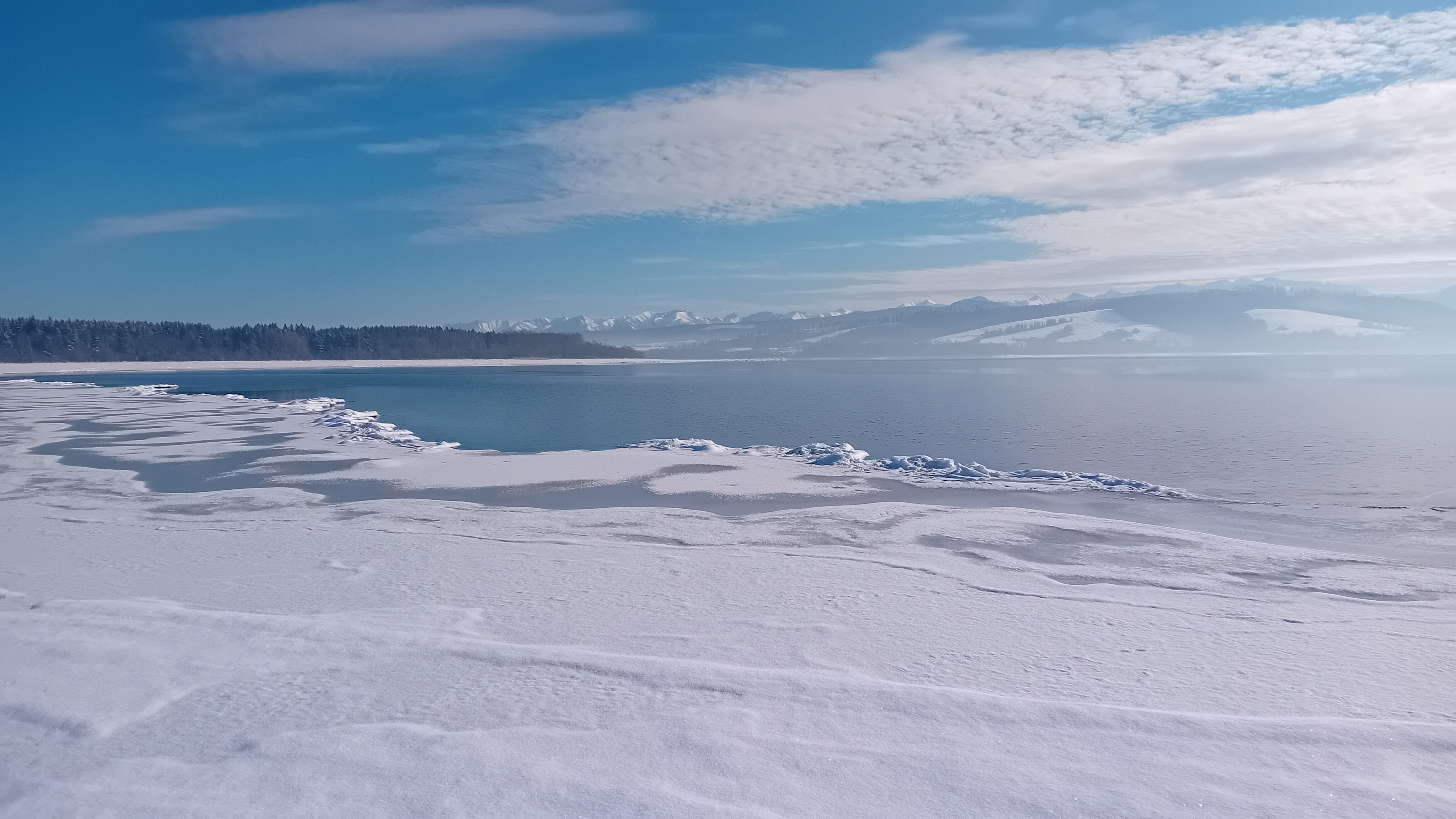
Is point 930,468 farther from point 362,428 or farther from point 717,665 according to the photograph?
point 362,428

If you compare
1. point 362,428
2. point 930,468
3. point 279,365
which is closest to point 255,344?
point 279,365

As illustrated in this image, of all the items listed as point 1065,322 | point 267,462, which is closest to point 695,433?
point 267,462

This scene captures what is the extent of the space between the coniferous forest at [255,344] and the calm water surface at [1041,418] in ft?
161

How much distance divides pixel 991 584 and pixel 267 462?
12759 mm

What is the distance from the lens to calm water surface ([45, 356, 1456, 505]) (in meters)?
14.6

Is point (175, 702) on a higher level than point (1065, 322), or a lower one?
lower

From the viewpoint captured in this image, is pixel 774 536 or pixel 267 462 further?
pixel 267 462

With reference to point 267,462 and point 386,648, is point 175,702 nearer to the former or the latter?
point 386,648

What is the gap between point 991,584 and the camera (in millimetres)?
6836

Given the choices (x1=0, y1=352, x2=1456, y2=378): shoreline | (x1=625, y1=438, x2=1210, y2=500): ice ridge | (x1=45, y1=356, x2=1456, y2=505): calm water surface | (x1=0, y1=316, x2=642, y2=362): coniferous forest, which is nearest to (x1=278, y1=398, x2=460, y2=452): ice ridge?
(x1=45, y1=356, x2=1456, y2=505): calm water surface

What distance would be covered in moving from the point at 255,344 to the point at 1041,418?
108352mm

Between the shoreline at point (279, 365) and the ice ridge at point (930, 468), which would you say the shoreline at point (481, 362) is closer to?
the shoreline at point (279, 365)

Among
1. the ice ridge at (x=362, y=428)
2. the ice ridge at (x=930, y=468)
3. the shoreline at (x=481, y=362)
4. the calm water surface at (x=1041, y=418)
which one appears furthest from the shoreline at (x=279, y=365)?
the ice ridge at (x=930, y=468)

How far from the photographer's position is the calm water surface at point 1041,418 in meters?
14.6
